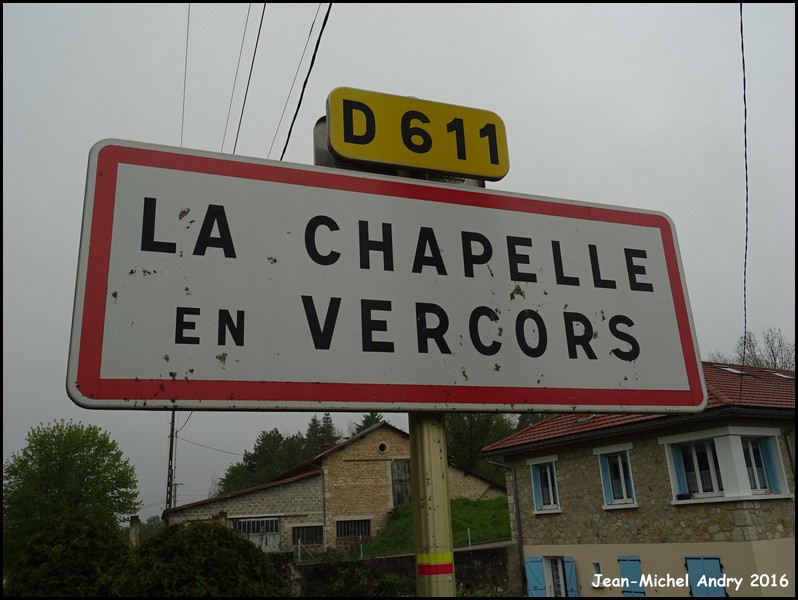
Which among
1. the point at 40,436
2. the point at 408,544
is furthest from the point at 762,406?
the point at 40,436

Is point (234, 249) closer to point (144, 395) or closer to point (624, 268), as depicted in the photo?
point (144, 395)

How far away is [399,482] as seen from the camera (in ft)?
112

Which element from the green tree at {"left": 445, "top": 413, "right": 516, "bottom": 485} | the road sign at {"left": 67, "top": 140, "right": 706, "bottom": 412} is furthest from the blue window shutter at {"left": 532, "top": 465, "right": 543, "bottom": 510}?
the green tree at {"left": 445, "top": 413, "right": 516, "bottom": 485}

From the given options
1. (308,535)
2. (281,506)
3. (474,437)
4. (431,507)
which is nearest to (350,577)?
(308,535)

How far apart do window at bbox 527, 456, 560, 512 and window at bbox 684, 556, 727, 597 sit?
448cm

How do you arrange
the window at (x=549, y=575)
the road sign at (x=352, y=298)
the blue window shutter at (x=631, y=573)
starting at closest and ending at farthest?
the road sign at (x=352, y=298) < the blue window shutter at (x=631, y=573) < the window at (x=549, y=575)

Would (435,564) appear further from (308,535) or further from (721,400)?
(308,535)

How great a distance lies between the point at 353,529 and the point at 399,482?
12.3ft

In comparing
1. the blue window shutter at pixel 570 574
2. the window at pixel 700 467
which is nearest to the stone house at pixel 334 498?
the blue window shutter at pixel 570 574

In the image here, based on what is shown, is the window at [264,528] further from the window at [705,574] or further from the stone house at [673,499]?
the window at [705,574]

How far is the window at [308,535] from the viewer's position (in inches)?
1192

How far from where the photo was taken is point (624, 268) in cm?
206

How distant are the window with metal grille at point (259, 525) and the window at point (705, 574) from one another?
20.9m

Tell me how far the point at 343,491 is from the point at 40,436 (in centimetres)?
1803
